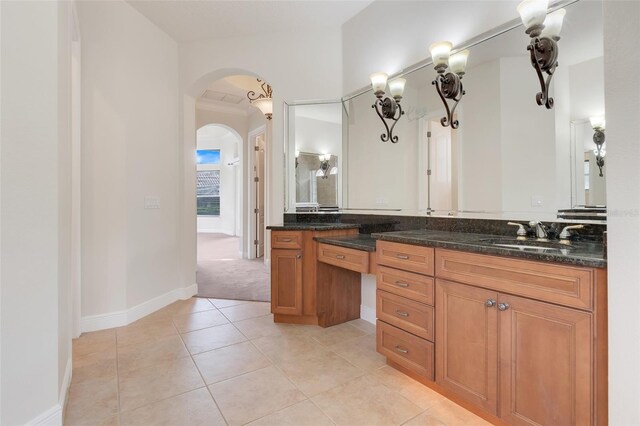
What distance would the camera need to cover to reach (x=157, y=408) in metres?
1.63

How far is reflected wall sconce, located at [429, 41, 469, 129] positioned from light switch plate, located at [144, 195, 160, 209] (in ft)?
9.17

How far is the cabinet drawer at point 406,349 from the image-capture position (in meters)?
1.73

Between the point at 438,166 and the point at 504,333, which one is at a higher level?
the point at 438,166

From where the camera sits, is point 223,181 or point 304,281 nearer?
point 304,281

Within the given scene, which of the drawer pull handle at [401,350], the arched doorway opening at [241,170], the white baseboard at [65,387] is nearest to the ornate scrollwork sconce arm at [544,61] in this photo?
the drawer pull handle at [401,350]

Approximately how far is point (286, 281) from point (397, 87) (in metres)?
1.90

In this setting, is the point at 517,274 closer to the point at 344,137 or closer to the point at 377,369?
the point at 377,369

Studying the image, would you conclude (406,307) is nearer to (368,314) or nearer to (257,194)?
(368,314)

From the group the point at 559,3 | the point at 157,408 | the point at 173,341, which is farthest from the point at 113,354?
the point at 559,3

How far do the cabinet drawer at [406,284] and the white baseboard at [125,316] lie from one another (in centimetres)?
233

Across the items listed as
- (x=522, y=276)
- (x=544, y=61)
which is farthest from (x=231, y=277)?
(x=544, y=61)

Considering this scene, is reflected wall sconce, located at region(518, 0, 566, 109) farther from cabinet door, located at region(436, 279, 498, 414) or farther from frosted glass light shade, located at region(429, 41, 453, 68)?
cabinet door, located at region(436, 279, 498, 414)

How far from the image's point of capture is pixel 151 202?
313cm

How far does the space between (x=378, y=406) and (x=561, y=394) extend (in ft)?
2.73
